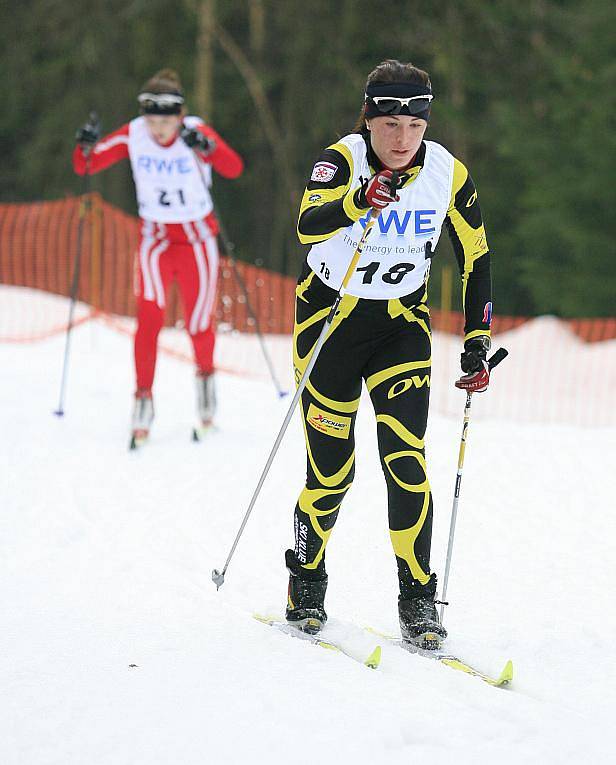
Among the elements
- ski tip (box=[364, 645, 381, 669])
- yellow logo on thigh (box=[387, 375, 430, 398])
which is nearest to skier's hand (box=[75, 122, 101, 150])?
yellow logo on thigh (box=[387, 375, 430, 398])

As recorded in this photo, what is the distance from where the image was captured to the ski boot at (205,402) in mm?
7094

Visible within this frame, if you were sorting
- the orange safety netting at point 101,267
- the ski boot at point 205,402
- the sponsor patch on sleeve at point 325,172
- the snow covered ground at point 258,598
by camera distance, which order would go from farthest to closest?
the orange safety netting at point 101,267 → the ski boot at point 205,402 → the sponsor patch on sleeve at point 325,172 → the snow covered ground at point 258,598

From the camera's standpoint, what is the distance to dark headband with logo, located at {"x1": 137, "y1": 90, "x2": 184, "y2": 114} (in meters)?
6.52

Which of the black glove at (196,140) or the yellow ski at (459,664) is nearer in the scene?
the yellow ski at (459,664)

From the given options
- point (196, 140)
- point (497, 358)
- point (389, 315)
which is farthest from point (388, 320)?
→ point (196, 140)

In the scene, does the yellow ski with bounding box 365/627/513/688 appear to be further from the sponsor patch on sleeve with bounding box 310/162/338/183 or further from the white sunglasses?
the white sunglasses

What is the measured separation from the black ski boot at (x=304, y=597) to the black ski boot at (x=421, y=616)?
0.32 meters

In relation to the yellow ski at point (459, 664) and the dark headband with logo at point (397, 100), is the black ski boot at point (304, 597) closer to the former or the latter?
the yellow ski at point (459, 664)

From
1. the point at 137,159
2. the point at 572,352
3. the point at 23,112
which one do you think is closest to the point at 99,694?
the point at 137,159

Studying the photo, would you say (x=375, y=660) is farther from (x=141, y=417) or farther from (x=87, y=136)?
(x=87, y=136)

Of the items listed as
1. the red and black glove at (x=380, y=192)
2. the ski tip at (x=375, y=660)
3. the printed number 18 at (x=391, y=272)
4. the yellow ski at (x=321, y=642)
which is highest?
the red and black glove at (x=380, y=192)

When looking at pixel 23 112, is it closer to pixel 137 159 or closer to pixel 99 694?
pixel 137 159

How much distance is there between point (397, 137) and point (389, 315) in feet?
1.99

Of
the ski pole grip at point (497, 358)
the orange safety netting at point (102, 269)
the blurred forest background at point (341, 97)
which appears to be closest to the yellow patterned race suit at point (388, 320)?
the ski pole grip at point (497, 358)
